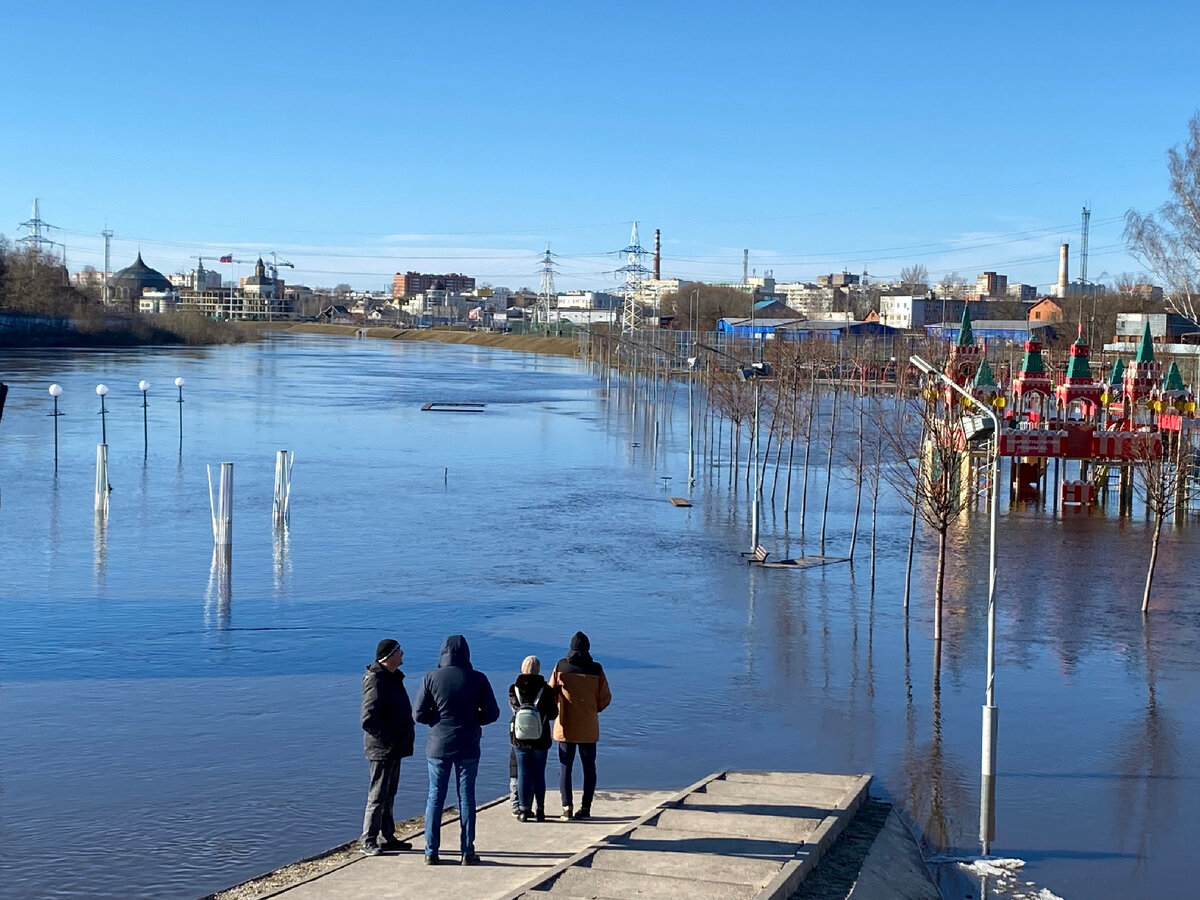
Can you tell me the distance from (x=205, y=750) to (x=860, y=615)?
40.1 feet

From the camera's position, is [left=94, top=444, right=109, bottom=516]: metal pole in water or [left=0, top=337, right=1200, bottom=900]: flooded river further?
[left=94, top=444, right=109, bottom=516]: metal pole in water

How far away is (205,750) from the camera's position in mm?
14938

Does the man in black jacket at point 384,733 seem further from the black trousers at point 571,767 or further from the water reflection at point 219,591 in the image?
the water reflection at point 219,591

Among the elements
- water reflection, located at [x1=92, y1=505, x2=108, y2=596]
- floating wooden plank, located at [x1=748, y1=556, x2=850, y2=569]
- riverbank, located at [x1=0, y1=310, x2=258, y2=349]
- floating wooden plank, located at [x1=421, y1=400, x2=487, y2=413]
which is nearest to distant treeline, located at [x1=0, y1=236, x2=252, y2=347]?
riverbank, located at [x1=0, y1=310, x2=258, y2=349]

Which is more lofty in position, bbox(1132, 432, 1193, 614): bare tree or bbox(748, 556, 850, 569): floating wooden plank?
bbox(1132, 432, 1193, 614): bare tree

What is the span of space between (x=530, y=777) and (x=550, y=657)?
8153 mm

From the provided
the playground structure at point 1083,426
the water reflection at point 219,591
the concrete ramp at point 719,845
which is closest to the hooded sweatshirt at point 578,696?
the concrete ramp at point 719,845

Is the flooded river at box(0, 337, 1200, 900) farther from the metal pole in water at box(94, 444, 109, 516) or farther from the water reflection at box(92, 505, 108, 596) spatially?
the metal pole in water at box(94, 444, 109, 516)

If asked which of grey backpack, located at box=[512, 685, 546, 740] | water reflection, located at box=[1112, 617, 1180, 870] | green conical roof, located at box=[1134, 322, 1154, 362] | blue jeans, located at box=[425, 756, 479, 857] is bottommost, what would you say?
water reflection, located at box=[1112, 617, 1180, 870]

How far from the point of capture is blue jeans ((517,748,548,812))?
11273 mm

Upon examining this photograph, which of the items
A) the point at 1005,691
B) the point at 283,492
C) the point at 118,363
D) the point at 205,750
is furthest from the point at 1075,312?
the point at 205,750

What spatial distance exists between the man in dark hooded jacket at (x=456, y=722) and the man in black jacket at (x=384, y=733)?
245 millimetres

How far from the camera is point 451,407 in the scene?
237 ft

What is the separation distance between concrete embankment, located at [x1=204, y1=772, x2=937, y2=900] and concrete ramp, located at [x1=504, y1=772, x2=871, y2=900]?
0.01 m
